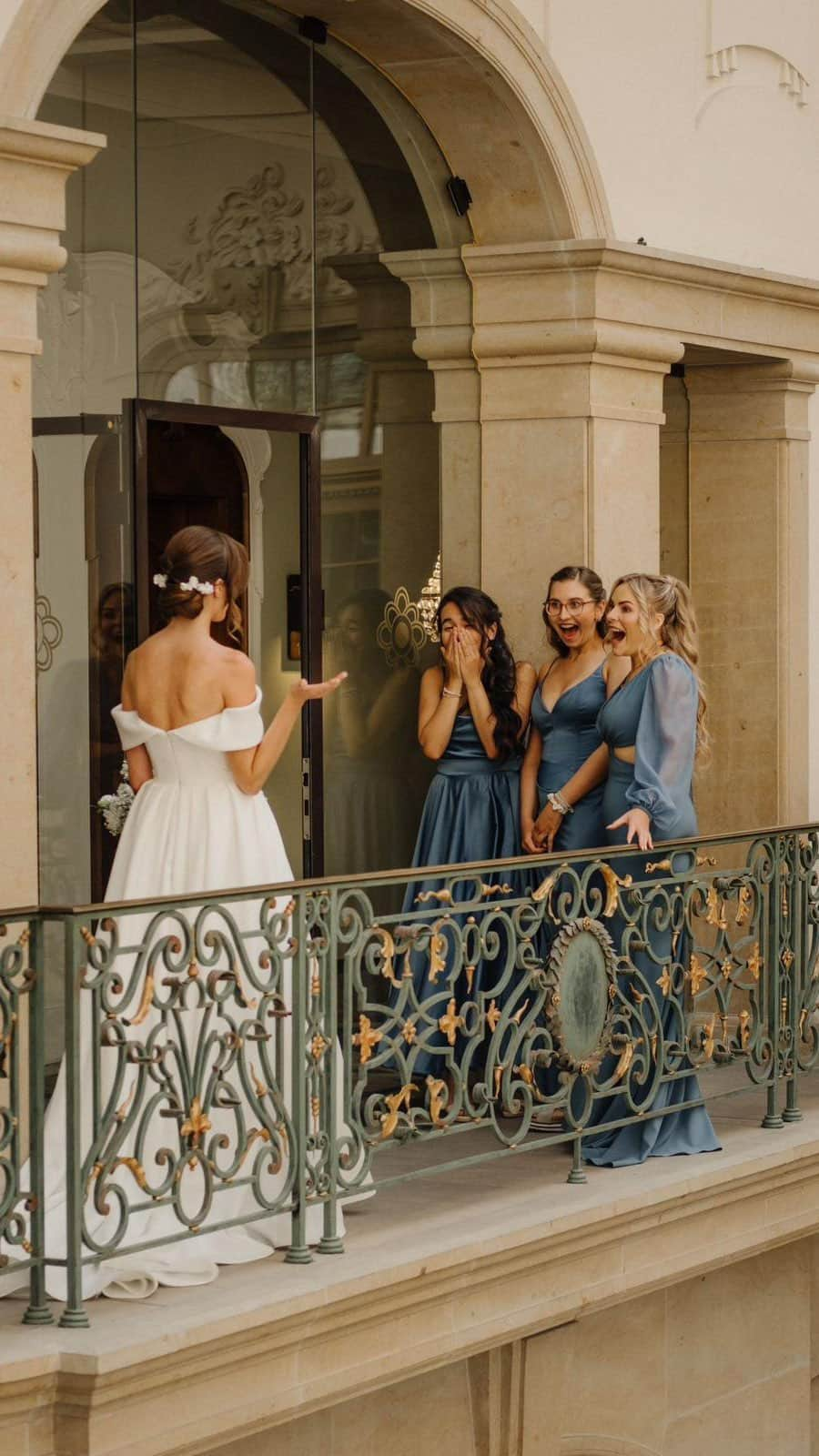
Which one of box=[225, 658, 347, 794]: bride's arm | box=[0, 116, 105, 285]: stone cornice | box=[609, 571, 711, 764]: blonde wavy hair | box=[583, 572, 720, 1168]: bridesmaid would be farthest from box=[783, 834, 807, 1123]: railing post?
box=[0, 116, 105, 285]: stone cornice

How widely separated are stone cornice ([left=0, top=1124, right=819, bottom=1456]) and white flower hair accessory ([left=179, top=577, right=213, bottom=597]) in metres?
1.80

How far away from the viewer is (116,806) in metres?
8.47

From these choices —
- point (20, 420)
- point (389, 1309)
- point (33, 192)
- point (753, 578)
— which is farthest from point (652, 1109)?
point (753, 578)

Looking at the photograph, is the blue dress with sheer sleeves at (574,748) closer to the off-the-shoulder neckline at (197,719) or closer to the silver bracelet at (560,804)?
the silver bracelet at (560,804)

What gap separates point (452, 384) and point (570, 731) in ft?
5.58

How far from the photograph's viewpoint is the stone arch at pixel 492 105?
889 cm

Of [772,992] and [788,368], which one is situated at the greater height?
[788,368]

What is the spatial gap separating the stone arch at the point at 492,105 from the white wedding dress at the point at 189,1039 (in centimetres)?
316

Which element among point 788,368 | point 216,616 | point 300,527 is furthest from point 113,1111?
point 788,368

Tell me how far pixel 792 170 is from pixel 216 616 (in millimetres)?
4959

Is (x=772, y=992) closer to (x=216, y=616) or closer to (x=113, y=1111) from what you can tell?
(x=216, y=616)

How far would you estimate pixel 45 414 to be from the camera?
8.36 m

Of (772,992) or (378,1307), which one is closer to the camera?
(378,1307)

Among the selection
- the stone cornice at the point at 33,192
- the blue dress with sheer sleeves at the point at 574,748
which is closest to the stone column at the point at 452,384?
the blue dress with sheer sleeves at the point at 574,748
